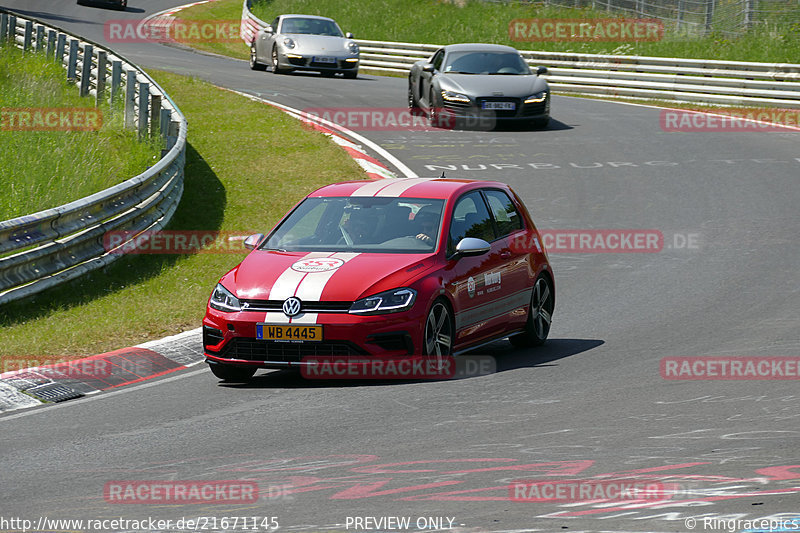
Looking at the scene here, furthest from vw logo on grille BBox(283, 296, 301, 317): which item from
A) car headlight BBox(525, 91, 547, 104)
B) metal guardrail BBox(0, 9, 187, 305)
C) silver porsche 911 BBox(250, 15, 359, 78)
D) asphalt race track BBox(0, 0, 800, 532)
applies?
silver porsche 911 BBox(250, 15, 359, 78)

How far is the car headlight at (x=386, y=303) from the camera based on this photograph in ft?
30.7

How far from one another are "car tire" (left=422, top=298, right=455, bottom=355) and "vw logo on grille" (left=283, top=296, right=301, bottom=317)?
94 cm

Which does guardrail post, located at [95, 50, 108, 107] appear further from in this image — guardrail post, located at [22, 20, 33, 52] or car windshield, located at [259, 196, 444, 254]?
car windshield, located at [259, 196, 444, 254]

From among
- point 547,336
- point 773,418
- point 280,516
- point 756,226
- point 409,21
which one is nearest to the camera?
point 280,516

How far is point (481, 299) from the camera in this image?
10.4m

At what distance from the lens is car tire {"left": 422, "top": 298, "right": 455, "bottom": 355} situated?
9.61m

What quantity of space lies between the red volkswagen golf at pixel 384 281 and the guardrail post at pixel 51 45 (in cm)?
1753

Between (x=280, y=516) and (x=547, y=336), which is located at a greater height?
(x=280, y=516)

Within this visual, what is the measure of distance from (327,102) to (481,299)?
18.2m

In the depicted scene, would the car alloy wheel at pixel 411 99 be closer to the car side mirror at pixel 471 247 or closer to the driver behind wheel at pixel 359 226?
the driver behind wheel at pixel 359 226

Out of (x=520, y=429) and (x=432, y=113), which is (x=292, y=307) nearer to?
(x=520, y=429)

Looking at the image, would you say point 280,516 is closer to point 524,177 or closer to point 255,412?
point 255,412

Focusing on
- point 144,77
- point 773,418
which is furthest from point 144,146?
point 773,418

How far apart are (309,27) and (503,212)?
23.8m
